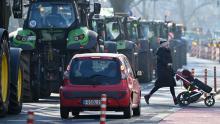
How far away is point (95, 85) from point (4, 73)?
1929mm

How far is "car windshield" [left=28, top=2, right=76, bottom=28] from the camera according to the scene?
2983 centimetres

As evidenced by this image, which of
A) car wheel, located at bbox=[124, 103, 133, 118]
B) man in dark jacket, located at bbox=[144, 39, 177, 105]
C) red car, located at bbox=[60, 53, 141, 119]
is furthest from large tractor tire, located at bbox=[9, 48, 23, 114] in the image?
man in dark jacket, located at bbox=[144, 39, 177, 105]

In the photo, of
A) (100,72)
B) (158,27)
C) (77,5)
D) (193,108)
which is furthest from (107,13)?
(100,72)

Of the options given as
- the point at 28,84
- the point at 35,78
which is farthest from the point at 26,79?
the point at 35,78

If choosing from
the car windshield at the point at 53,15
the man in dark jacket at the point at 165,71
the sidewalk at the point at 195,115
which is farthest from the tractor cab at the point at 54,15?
the sidewalk at the point at 195,115

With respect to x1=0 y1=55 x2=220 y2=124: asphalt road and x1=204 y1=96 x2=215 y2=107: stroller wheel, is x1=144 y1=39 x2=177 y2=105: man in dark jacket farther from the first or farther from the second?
x1=204 y1=96 x2=215 y2=107: stroller wheel

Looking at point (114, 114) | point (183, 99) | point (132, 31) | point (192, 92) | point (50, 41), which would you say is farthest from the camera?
point (132, 31)

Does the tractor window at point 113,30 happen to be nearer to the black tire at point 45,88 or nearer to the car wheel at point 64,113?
the black tire at point 45,88

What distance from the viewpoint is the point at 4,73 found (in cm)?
2261

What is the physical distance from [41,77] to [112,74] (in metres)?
6.46

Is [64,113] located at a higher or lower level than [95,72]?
lower

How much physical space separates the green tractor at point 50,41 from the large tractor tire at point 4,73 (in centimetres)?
604

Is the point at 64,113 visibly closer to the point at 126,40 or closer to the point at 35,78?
the point at 35,78

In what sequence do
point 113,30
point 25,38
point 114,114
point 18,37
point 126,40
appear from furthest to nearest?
1. point 126,40
2. point 113,30
3. point 18,37
4. point 25,38
5. point 114,114
